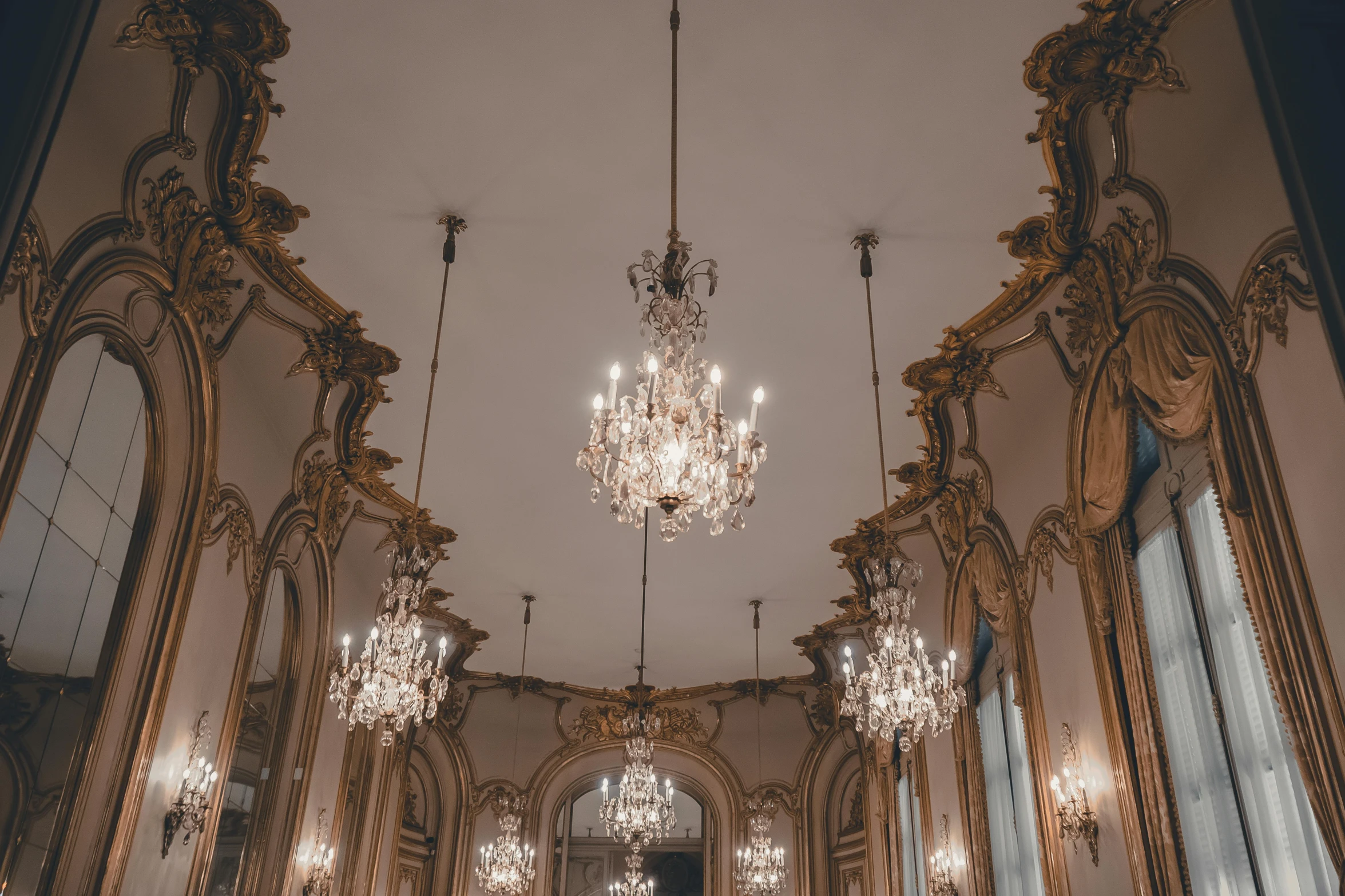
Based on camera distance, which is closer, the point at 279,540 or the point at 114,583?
the point at 114,583

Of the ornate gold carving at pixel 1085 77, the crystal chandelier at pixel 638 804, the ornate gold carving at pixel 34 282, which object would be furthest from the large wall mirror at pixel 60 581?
the crystal chandelier at pixel 638 804

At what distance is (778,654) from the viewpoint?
13.5 metres

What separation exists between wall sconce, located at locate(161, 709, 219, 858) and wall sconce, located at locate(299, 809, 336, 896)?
2830mm

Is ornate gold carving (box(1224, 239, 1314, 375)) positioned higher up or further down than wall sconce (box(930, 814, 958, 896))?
higher up

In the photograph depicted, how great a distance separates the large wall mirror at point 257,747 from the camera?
297 inches

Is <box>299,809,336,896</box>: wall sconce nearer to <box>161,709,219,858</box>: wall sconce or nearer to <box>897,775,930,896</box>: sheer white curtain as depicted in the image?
<box>161,709,219,858</box>: wall sconce

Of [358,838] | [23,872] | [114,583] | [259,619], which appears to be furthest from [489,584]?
[23,872]

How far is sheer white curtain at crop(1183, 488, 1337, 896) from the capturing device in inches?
162

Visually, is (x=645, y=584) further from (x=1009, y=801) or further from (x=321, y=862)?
(x=1009, y=801)

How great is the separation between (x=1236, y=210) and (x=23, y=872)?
681 cm

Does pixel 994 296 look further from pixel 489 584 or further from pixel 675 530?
pixel 489 584

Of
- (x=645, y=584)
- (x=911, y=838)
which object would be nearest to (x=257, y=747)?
(x=645, y=584)

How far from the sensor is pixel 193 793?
641 centimetres

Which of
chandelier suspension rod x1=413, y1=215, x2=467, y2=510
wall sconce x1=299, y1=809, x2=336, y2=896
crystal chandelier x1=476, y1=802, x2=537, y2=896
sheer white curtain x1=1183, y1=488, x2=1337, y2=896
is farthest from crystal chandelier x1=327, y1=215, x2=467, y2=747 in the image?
crystal chandelier x1=476, y1=802, x2=537, y2=896
